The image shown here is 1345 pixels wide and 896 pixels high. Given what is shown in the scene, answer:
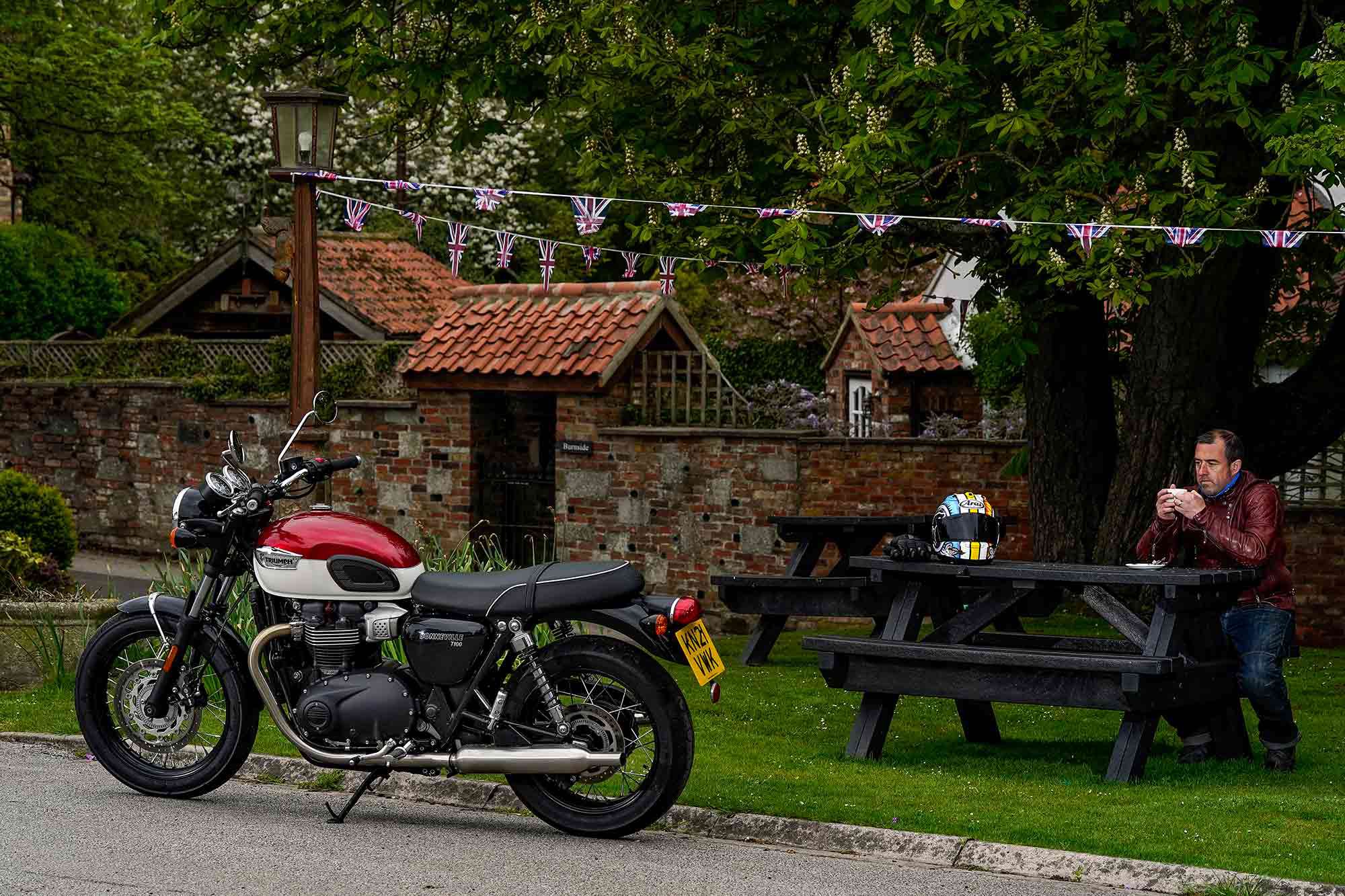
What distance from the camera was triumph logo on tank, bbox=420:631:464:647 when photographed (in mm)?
7438

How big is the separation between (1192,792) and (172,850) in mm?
4223

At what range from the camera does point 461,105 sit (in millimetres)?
15008

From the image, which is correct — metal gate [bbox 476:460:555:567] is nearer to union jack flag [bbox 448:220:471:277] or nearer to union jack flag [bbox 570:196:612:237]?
union jack flag [bbox 448:220:471:277]

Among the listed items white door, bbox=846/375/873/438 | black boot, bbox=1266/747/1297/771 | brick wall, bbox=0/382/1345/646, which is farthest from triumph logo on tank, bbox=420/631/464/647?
white door, bbox=846/375/873/438

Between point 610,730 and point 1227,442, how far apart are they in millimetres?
3350

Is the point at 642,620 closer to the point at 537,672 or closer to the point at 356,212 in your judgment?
the point at 537,672

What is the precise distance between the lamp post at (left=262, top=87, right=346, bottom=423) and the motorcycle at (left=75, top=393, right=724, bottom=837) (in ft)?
12.9

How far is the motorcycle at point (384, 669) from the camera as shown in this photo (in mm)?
7191

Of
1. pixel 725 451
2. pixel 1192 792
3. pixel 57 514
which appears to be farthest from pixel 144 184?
pixel 1192 792

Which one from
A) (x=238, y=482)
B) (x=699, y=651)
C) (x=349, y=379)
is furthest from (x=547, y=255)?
(x=699, y=651)

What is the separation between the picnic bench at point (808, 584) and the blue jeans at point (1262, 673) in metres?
2.63

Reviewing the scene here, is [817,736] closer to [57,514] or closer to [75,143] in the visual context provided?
[57,514]

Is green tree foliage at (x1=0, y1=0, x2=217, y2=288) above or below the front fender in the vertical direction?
above

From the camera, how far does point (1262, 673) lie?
834cm
